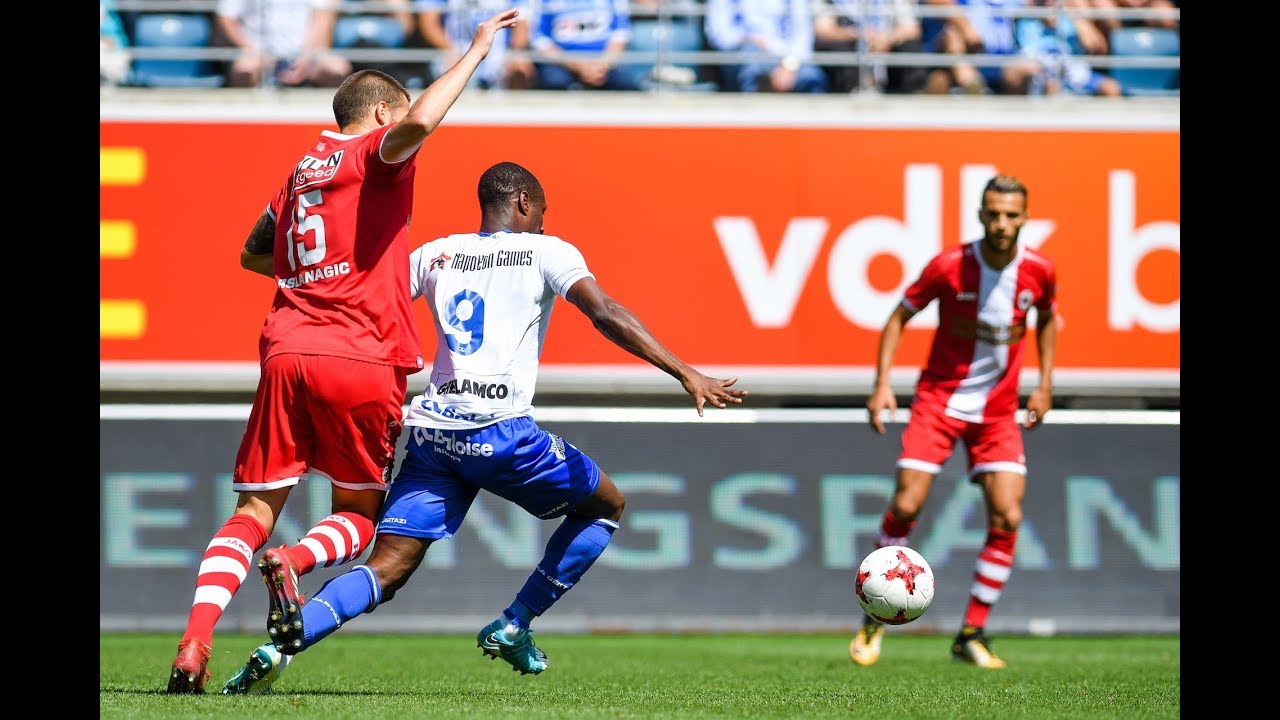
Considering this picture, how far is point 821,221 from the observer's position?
10344 mm

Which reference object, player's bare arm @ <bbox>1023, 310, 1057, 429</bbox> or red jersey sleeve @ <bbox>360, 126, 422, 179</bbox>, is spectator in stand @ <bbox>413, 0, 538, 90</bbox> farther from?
red jersey sleeve @ <bbox>360, 126, 422, 179</bbox>

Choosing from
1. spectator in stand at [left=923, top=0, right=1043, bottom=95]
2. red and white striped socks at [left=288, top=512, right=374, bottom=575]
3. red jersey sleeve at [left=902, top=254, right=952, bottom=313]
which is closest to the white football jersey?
red and white striped socks at [left=288, top=512, right=374, bottom=575]

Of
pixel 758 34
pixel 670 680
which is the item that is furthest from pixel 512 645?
pixel 758 34

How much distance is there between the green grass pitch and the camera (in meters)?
4.90

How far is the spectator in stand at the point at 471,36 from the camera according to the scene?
427 inches

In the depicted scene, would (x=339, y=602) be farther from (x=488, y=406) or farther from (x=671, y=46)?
(x=671, y=46)

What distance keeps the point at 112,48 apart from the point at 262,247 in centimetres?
590

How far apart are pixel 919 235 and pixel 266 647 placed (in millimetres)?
6256

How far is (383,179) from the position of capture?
5.28 metres

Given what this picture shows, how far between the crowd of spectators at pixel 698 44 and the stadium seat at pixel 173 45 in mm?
56

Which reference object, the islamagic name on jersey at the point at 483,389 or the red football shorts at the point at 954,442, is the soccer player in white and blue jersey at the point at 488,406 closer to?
the islamagic name on jersey at the point at 483,389

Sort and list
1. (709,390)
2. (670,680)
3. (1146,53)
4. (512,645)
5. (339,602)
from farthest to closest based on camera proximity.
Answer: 1. (1146,53)
2. (670,680)
3. (512,645)
4. (339,602)
5. (709,390)

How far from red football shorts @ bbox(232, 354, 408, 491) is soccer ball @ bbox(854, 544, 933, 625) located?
246cm
